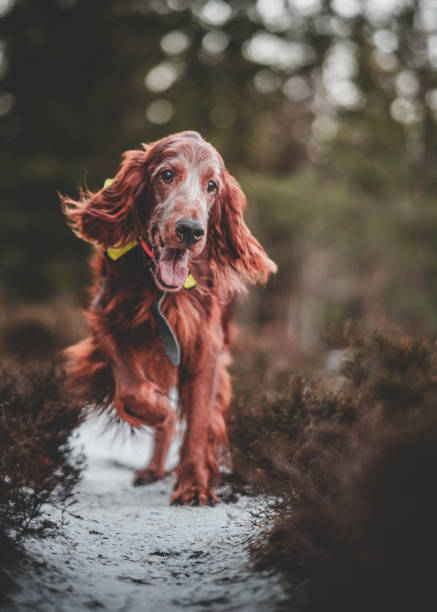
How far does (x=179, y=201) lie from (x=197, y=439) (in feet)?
3.97

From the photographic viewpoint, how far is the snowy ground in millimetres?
1758

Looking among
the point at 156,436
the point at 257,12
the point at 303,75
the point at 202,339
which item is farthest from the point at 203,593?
the point at 303,75

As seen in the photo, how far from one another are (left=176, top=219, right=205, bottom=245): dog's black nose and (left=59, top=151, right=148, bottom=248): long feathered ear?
0.51 metres

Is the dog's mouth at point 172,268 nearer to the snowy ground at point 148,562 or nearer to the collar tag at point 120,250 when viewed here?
the collar tag at point 120,250

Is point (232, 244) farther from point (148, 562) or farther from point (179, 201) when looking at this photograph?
point (148, 562)

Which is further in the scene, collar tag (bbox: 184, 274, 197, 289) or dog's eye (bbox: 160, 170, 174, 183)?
collar tag (bbox: 184, 274, 197, 289)

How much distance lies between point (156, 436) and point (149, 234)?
140 centimetres

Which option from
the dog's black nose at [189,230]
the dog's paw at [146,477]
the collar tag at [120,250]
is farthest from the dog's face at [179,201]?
the dog's paw at [146,477]

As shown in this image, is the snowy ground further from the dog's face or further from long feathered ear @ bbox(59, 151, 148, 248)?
long feathered ear @ bbox(59, 151, 148, 248)

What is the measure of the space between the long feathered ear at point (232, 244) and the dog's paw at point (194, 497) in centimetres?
108

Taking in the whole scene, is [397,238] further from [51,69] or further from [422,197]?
[51,69]

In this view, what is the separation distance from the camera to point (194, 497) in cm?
291

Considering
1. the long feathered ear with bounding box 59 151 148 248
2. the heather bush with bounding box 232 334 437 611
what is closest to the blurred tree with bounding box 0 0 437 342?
the long feathered ear with bounding box 59 151 148 248

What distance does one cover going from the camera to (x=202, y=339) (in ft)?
10.4
